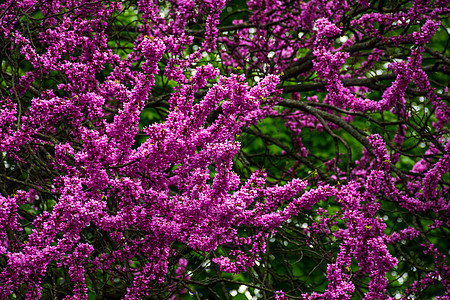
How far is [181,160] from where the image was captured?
3578 millimetres

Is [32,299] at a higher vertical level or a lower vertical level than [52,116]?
lower

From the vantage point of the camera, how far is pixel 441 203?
522 cm

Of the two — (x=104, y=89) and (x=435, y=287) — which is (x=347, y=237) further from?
(x=435, y=287)

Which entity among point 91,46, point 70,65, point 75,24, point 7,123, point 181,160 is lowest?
point 181,160

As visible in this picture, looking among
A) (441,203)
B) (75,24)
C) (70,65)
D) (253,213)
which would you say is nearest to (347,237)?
(253,213)

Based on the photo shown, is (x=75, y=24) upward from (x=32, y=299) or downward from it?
upward

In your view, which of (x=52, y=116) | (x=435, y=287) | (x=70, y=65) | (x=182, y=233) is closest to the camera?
(x=182, y=233)

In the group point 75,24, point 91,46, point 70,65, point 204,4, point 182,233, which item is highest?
point 204,4

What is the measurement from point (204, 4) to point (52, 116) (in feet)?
8.73

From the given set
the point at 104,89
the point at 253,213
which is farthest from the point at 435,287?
the point at 104,89

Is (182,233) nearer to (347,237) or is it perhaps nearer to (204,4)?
(347,237)

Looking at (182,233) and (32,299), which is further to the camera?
(182,233)

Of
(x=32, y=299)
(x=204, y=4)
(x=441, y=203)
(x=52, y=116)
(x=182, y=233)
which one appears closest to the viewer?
(x=32, y=299)

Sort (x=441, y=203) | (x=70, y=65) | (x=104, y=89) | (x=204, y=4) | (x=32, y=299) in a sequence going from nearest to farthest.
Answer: (x=32, y=299)
(x=70, y=65)
(x=104, y=89)
(x=441, y=203)
(x=204, y=4)
